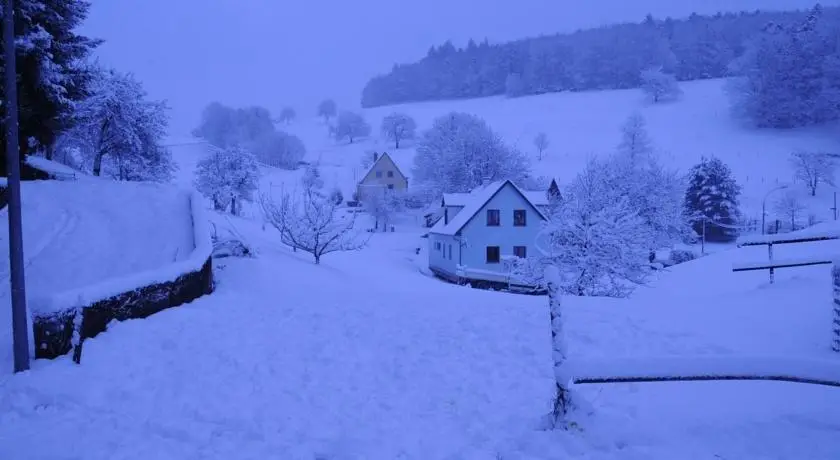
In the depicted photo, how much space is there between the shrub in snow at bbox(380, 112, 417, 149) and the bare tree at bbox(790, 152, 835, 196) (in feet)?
218

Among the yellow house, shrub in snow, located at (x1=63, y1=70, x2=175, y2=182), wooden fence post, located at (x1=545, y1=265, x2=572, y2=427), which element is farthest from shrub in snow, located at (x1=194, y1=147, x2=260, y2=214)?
wooden fence post, located at (x1=545, y1=265, x2=572, y2=427)

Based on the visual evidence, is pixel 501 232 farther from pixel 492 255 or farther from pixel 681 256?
pixel 681 256

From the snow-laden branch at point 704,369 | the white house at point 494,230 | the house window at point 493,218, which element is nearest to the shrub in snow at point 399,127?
the white house at point 494,230

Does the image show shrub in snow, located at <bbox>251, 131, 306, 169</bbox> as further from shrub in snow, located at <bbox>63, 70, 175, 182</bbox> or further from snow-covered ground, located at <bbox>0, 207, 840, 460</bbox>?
snow-covered ground, located at <bbox>0, 207, 840, 460</bbox>

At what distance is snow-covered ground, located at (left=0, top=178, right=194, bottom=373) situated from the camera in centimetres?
1022

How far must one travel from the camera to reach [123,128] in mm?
26016

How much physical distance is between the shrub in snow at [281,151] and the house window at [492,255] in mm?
70670

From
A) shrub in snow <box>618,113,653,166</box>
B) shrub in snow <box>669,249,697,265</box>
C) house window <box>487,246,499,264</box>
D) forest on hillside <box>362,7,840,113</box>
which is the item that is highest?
→ forest on hillside <box>362,7,840,113</box>

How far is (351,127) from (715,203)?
8207 centimetres

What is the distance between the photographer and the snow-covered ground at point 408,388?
4.43 m

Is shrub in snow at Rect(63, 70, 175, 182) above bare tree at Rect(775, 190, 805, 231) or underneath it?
above

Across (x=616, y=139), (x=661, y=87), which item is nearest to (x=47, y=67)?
(x=616, y=139)

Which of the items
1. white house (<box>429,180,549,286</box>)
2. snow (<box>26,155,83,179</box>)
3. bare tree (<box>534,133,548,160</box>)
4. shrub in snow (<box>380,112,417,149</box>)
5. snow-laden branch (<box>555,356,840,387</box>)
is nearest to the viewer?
snow-laden branch (<box>555,356,840,387</box>)

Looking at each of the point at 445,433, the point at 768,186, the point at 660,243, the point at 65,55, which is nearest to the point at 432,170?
the point at 660,243
